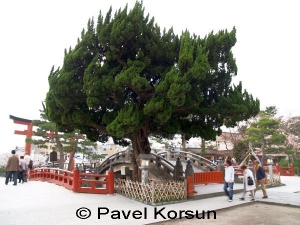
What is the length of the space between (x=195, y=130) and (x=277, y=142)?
50.9ft

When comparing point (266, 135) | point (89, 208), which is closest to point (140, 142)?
point (89, 208)

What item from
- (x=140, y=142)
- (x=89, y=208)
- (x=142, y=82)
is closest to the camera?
(x=89, y=208)

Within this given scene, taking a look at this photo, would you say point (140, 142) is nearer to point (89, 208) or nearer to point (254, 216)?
point (89, 208)

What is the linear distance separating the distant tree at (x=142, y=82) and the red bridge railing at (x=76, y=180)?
163 cm

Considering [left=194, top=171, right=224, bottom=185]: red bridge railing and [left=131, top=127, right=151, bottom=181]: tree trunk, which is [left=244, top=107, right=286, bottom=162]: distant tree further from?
[left=131, top=127, right=151, bottom=181]: tree trunk

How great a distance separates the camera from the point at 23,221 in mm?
7594

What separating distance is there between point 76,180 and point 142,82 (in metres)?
6.41

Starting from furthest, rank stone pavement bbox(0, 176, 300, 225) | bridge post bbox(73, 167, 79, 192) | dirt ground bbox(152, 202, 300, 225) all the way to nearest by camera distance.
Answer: bridge post bbox(73, 167, 79, 192), stone pavement bbox(0, 176, 300, 225), dirt ground bbox(152, 202, 300, 225)

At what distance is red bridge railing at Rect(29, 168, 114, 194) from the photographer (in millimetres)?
12836

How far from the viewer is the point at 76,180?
1331 cm

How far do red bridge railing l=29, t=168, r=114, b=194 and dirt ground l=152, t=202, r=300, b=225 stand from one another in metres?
5.51

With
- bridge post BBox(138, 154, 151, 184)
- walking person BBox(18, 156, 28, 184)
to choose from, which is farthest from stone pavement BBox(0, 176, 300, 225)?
walking person BBox(18, 156, 28, 184)

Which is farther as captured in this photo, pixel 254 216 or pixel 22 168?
pixel 22 168

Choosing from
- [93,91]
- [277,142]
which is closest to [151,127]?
[93,91]
